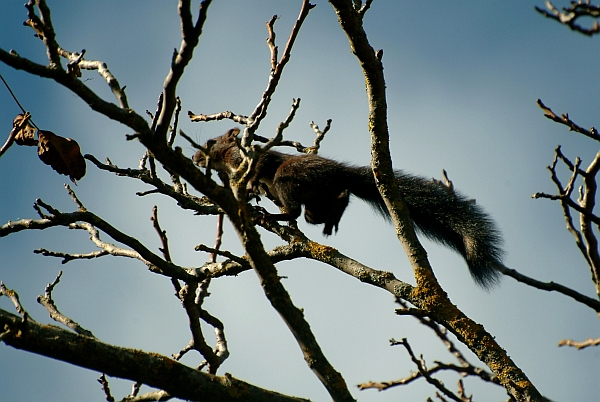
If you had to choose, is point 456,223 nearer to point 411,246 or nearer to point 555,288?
point 411,246

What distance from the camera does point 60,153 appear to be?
3.59 metres

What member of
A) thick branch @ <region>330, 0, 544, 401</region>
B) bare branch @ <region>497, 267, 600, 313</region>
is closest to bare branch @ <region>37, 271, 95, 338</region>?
thick branch @ <region>330, 0, 544, 401</region>

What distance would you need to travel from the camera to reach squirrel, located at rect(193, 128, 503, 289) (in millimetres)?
5086

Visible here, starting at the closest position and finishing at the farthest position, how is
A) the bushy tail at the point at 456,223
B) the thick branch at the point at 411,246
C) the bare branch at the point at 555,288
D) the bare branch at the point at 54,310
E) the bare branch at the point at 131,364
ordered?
the bare branch at the point at 555,288, the bare branch at the point at 131,364, the thick branch at the point at 411,246, the bare branch at the point at 54,310, the bushy tail at the point at 456,223

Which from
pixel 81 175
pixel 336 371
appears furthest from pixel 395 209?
pixel 81 175

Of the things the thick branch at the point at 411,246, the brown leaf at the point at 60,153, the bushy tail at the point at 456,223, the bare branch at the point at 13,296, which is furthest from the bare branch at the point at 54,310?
the bushy tail at the point at 456,223

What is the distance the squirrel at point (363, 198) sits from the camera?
5.09 metres

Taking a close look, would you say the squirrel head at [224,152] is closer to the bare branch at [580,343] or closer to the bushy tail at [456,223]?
the bushy tail at [456,223]

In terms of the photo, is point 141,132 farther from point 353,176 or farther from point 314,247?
point 353,176

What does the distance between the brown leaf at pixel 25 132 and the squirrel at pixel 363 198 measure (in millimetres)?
1605

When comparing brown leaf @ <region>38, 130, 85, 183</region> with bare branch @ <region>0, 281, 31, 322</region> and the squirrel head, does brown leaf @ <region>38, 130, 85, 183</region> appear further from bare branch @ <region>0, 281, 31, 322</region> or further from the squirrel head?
the squirrel head

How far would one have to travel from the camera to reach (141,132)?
2672 millimetres

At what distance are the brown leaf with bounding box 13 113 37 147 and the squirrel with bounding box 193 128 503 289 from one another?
160cm

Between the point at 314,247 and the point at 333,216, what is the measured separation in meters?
2.26
